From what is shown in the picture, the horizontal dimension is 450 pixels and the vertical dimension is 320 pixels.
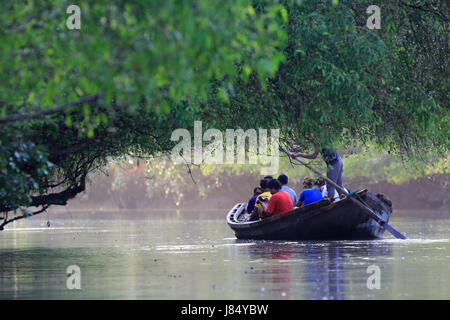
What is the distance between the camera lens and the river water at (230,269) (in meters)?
13.9

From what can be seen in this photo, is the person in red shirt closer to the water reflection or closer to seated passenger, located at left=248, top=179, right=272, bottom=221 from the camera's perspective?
seated passenger, located at left=248, top=179, right=272, bottom=221

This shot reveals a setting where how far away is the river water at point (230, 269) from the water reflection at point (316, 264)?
0.05 feet

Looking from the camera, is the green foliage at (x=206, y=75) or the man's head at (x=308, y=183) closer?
the green foliage at (x=206, y=75)

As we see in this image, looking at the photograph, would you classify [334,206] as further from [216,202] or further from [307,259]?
[216,202]

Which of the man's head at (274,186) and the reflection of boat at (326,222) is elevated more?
the man's head at (274,186)

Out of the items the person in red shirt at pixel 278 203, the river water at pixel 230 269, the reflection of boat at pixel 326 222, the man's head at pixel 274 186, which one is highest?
the man's head at pixel 274 186

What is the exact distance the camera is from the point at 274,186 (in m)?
25.7

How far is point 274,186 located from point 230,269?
26.6 ft

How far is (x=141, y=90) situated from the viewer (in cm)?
970

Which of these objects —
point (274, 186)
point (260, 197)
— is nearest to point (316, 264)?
point (274, 186)

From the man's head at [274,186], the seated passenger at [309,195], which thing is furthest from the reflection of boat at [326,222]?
the seated passenger at [309,195]

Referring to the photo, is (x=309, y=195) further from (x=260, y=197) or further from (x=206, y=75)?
(x=206, y=75)

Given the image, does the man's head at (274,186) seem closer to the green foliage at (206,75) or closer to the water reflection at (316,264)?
the water reflection at (316,264)
